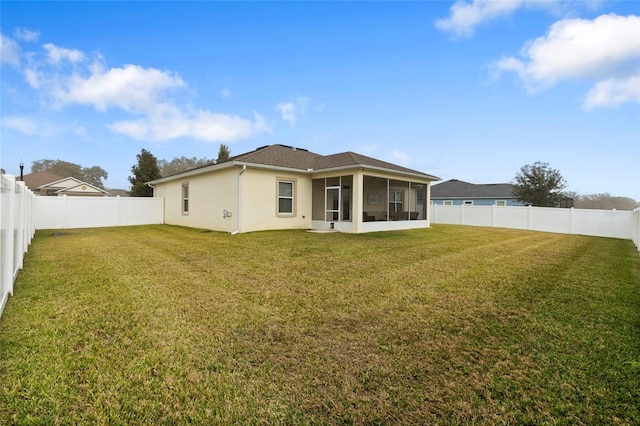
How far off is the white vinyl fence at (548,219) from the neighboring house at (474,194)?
7.76m

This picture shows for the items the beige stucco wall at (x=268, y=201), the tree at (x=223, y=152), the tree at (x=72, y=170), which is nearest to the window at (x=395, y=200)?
the beige stucco wall at (x=268, y=201)

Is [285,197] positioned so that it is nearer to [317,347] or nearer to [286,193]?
[286,193]

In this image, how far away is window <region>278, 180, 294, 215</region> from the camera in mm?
13578

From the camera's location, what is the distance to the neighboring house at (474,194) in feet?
96.3

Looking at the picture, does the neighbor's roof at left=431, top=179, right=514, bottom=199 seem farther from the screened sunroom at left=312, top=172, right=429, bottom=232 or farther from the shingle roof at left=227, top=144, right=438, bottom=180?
the shingle roof at left=227, top=144, right=438, bottom=180

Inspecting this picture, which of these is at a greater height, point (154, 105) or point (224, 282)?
point (154, 105)

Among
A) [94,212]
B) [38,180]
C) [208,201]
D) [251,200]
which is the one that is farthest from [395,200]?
[38,180]

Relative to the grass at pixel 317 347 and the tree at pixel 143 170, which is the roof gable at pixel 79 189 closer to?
the tree at pixel 143 170

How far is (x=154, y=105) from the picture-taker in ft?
58.5

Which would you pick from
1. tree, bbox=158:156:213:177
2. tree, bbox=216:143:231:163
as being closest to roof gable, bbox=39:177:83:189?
tree, bbox=216:143:231:163

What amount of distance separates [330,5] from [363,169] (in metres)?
6.43

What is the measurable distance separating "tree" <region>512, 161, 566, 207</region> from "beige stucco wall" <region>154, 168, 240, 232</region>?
25.2 metres

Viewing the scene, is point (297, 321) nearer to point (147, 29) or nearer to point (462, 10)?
point (462, 10)

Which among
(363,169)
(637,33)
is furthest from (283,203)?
(637,33)
